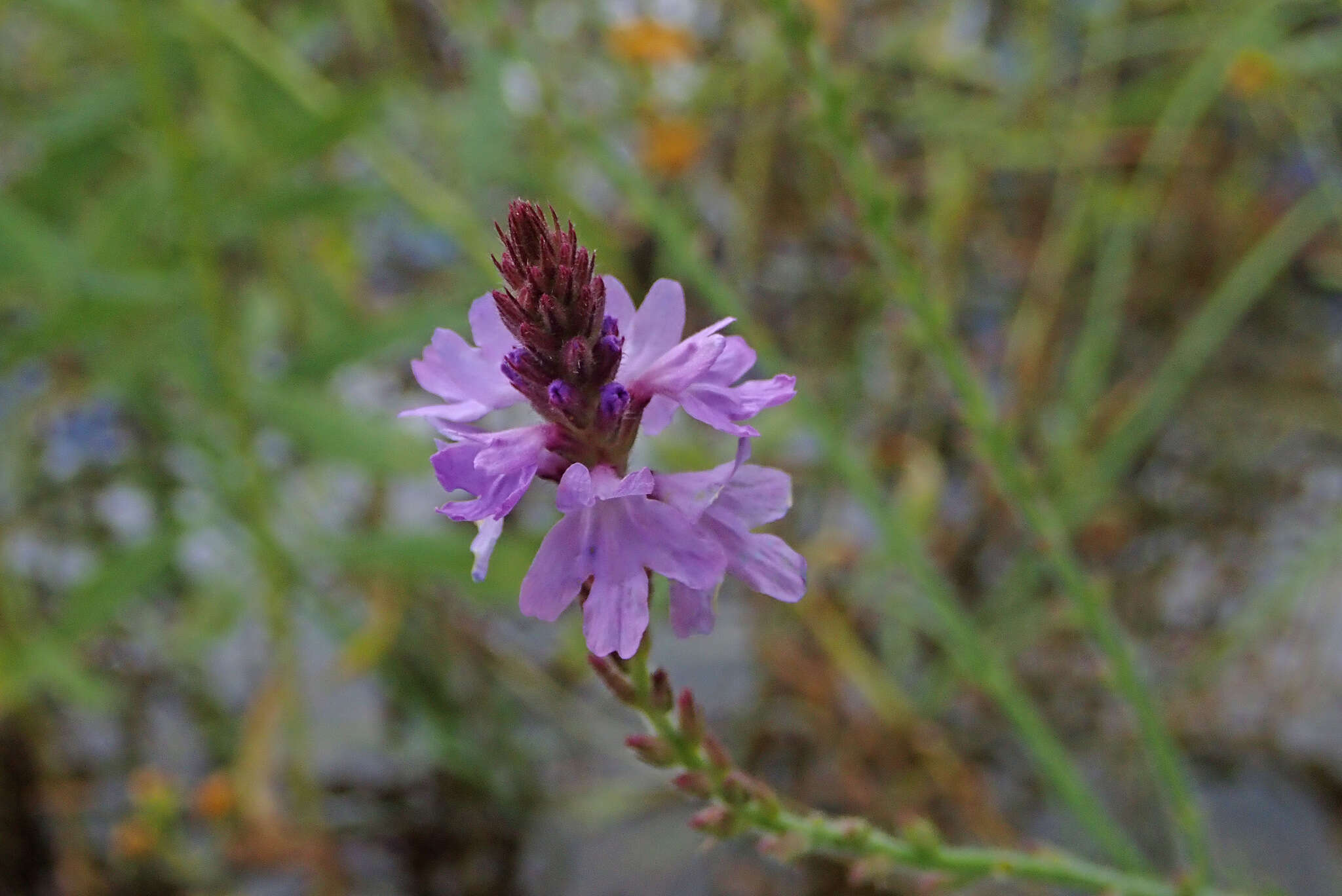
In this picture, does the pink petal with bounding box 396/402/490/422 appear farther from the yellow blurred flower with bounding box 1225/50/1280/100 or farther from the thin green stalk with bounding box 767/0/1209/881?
the yellow blurred flower with bounding box 1225/50/1280/100

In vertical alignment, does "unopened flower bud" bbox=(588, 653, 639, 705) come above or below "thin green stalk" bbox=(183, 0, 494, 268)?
below

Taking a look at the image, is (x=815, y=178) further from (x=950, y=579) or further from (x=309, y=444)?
(x=309, y=444)

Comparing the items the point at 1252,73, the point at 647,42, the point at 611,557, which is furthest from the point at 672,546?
the point at 1252,73

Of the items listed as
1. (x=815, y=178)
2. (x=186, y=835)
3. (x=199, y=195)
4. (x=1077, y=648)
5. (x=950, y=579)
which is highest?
(x=815, y=178)

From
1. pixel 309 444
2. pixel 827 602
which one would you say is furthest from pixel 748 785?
pixel 827 602

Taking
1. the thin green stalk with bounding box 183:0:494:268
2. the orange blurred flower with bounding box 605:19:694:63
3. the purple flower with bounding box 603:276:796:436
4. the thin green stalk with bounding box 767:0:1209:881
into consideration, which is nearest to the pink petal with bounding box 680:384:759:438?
the purple flower with bounding box 603:276:796:436

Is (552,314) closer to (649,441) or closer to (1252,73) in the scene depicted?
(649,441)
